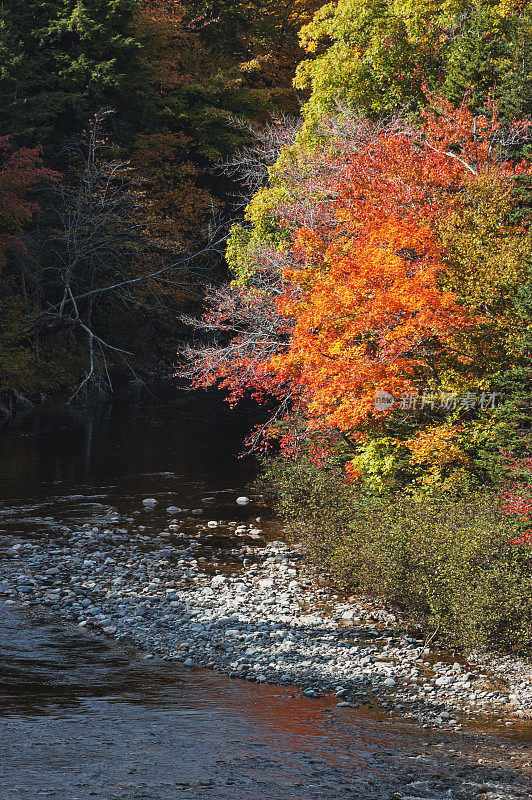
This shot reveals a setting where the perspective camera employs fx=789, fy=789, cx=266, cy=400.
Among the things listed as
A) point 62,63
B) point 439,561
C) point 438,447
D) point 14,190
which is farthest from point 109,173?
point 439,561

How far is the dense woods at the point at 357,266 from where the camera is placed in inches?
527

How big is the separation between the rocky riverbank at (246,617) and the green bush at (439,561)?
40cm

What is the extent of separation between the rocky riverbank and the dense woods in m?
0.74

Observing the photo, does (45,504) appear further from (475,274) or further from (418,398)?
(475,274)

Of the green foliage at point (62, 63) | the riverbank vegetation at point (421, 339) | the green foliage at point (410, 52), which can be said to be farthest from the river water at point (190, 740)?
the green foliage at point (62, 63)

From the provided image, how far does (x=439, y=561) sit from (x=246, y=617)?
303 centimetres

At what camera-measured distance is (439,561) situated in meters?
11.6

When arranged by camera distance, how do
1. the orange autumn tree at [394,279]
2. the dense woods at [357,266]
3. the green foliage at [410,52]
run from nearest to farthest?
the dense woods at [357,266] < the orange autumn tree at [394,279] < the green foliage at [410,52]

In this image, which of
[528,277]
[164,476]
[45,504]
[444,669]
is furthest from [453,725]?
[164,476]

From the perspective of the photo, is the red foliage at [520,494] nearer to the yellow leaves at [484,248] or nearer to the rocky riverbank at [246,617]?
the rocky riverbank at [246,617]

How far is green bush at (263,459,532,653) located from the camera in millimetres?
10617

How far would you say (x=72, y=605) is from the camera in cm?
1244

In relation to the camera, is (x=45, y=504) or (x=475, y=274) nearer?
(x=475, y=274)

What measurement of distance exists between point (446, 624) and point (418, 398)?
4.93m
